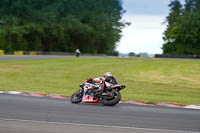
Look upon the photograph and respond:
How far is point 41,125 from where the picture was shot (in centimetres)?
926

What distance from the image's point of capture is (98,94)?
13.3m

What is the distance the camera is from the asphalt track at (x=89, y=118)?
354 inches

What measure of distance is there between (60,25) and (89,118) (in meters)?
69.3

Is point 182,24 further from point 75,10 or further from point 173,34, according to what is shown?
point 75,10

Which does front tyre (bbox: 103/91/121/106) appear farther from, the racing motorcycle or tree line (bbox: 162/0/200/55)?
tree line (bbox: 162/0/200/55)

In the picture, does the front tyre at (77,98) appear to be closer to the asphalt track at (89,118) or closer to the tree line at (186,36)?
the asphalt track at (89,118)

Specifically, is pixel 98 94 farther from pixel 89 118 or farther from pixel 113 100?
pixel 89 118

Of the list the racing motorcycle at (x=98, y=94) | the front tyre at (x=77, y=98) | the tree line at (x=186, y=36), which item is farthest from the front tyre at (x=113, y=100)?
the tree line at (x=186, y=36)

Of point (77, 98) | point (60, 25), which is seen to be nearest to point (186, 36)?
point (60, 25)

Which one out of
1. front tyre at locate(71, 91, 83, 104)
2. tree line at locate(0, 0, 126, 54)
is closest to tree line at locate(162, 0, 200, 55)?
tree line at locate(0, 0, 126, 54)

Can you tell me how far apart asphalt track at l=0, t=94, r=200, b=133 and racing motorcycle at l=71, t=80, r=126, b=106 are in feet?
0.92

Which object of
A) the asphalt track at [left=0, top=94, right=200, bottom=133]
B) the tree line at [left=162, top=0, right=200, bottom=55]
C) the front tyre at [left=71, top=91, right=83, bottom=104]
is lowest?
the asphalt track at [left=0, top=94, right=200, bottom=133]

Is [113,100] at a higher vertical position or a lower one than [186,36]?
lower

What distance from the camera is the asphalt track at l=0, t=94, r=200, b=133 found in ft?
29.5
